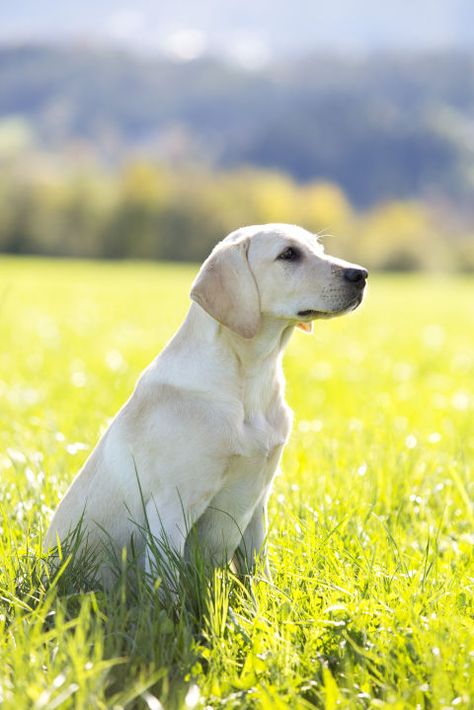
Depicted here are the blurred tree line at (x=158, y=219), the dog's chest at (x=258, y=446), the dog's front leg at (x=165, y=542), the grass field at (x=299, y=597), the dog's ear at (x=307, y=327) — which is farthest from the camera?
the blurred tree line at (x=158, y=219)

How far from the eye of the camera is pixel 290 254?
3.29 meters

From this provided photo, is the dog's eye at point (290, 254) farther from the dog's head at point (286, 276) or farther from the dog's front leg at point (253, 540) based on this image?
the dog's front leg at point (253, 540)

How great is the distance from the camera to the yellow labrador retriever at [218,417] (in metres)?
2.97

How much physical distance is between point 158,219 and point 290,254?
182 feet

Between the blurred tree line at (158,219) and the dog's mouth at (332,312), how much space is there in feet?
166

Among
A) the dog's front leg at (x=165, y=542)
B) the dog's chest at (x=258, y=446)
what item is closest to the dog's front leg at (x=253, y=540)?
the dog's chest at (x=258, y=446)

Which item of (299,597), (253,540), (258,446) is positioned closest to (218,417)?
(258,446)

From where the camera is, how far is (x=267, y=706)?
2297 mm

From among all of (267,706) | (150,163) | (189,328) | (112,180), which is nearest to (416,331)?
(189,328)

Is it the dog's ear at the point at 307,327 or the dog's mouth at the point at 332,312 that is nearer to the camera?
the dog's mouth at the point at 332,312

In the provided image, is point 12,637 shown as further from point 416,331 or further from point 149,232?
point 149,232

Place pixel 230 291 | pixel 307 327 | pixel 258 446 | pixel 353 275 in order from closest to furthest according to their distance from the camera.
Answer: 1. pixel 258 446
2. pixel 230 291
3. pixel 353 275
4. pixel 307 327

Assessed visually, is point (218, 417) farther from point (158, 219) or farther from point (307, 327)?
point (158, 219)

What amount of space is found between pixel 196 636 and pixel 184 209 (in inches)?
2218
